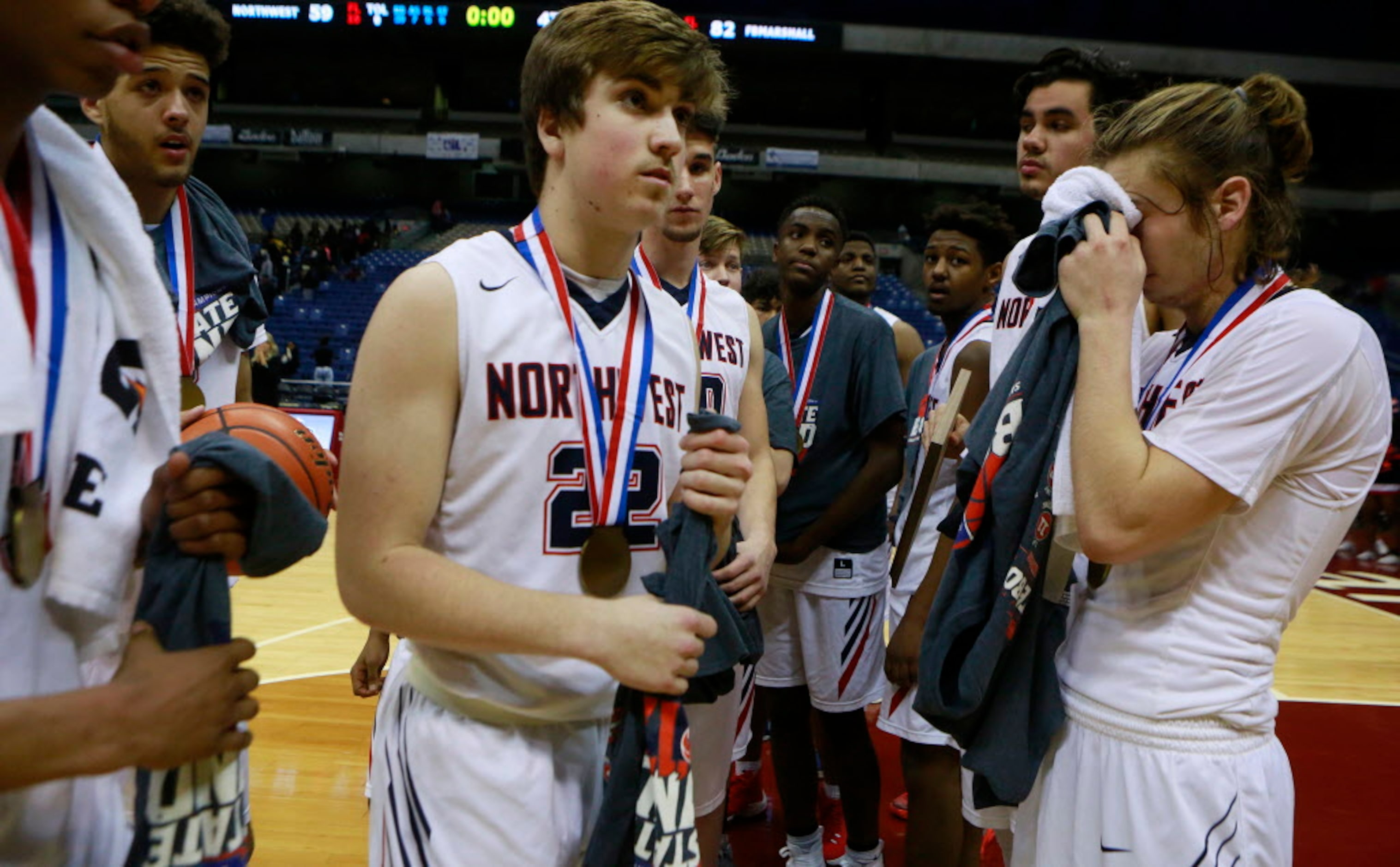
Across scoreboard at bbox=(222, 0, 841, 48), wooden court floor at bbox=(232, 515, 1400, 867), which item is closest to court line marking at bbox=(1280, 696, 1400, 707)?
wooden court floor at bbox=(232, 515, 1400, 867)

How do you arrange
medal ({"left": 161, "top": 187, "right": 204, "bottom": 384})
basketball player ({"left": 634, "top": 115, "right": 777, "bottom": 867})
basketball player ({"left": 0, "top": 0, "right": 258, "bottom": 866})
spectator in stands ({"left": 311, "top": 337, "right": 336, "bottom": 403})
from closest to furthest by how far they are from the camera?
basketball player ({"left": 0, "top": 0, "right": 258, "bottom": 866}) < basketball player ({"left": 634, "top": 115, "right": 777, "bottom": 867}) < medal ({"left": 161, "top": 187, "right": 204, "bottom": 384}) < spectator in stands ({"left": 311, "top": 337, "right": 336, "bottom": 403})

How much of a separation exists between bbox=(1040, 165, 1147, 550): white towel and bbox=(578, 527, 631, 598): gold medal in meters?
0.77

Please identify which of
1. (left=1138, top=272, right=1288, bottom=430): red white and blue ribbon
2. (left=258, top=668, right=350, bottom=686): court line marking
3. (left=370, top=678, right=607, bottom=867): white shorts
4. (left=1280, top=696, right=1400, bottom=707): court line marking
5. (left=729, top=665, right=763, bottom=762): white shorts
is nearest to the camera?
(left=370, top=678, right=607, bottom=867): white shorts

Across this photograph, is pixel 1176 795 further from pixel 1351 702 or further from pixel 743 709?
pixel 1351 702

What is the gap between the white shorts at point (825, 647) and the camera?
3900 mm

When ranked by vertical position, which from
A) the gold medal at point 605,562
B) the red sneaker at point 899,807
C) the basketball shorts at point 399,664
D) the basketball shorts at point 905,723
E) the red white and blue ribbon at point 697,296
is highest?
the red white and blue ribbon at point 697,296

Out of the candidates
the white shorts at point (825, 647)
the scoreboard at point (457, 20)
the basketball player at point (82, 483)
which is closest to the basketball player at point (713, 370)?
the white shorts at point (825, 647)

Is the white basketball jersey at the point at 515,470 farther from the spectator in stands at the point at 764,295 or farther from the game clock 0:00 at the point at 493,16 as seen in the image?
the game clock 0:00 at the point at 493,16

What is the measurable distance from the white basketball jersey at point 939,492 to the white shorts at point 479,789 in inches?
81.4

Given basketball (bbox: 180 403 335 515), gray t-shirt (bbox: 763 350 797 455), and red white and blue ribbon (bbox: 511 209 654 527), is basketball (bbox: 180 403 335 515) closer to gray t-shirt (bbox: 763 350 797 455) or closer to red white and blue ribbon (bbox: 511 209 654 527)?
red white and blue ribbon (bbox: 511 209 654 527)

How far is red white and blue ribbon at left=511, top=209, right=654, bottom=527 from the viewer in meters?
1.77

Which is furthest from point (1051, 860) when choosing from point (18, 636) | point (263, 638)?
point (263, 638)

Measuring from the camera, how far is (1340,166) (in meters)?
27.1

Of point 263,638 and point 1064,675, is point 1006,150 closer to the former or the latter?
point 263,638
